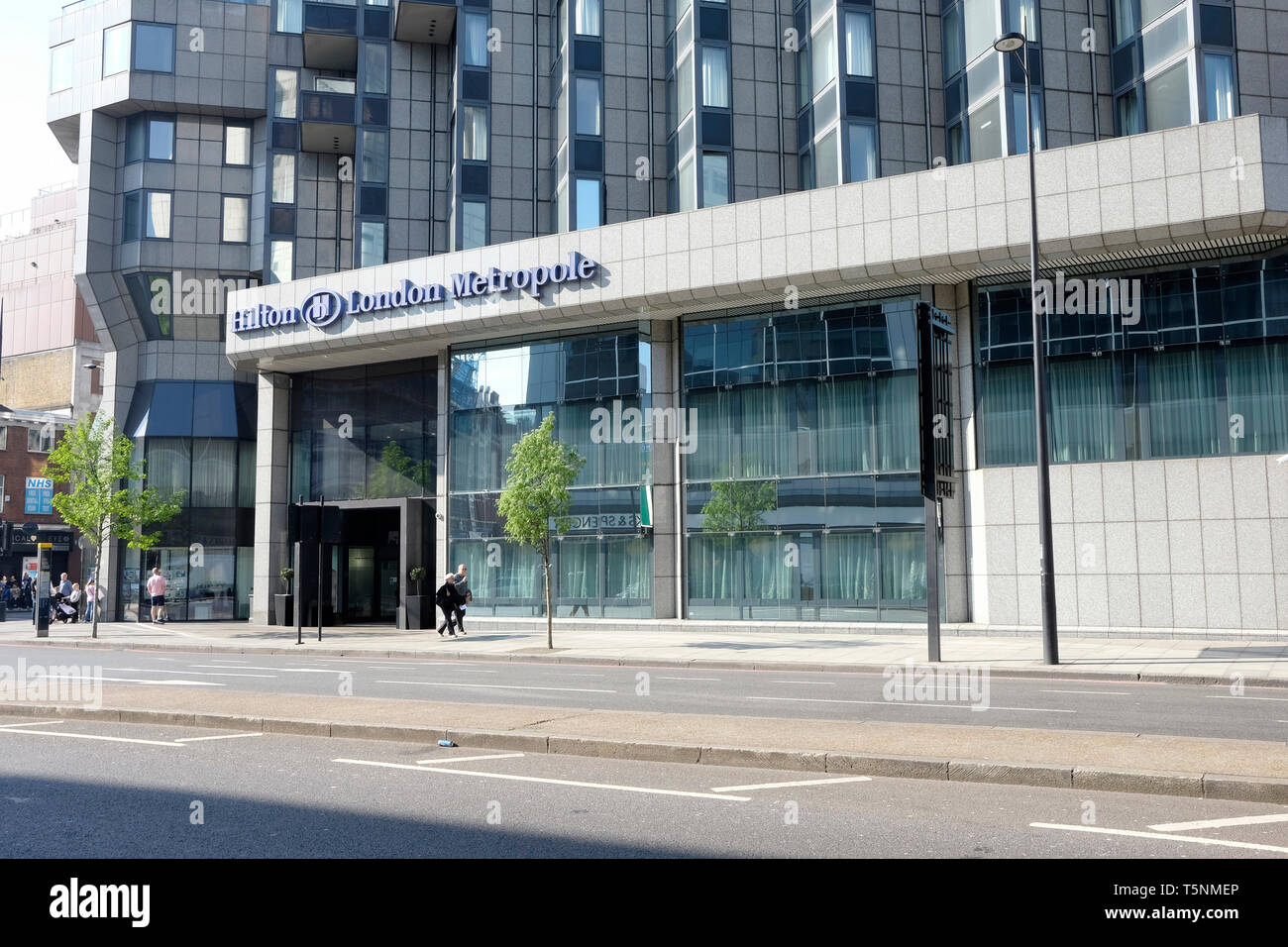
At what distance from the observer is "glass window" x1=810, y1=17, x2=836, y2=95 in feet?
102

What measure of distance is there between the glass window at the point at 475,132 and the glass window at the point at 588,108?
12.5 feet

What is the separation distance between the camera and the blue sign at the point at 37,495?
62406mm

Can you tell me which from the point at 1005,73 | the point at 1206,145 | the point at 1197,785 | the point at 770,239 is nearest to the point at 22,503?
the point at 770,239

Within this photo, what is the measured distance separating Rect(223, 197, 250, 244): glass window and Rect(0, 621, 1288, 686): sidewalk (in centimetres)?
1672

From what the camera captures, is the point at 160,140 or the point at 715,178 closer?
the point at 715,178

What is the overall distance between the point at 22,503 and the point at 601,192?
46.6m

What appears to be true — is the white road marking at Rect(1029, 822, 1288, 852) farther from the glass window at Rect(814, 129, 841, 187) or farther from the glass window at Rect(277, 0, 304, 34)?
the glass window at Rect(277, 0, 304, 34)

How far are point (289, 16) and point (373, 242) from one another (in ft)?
34.9

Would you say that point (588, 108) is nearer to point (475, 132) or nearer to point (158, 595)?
point (475, 132)

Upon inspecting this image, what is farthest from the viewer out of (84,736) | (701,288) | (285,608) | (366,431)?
(366,431)

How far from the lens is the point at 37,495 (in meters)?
62.8

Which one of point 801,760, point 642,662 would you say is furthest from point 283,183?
point 801,760
